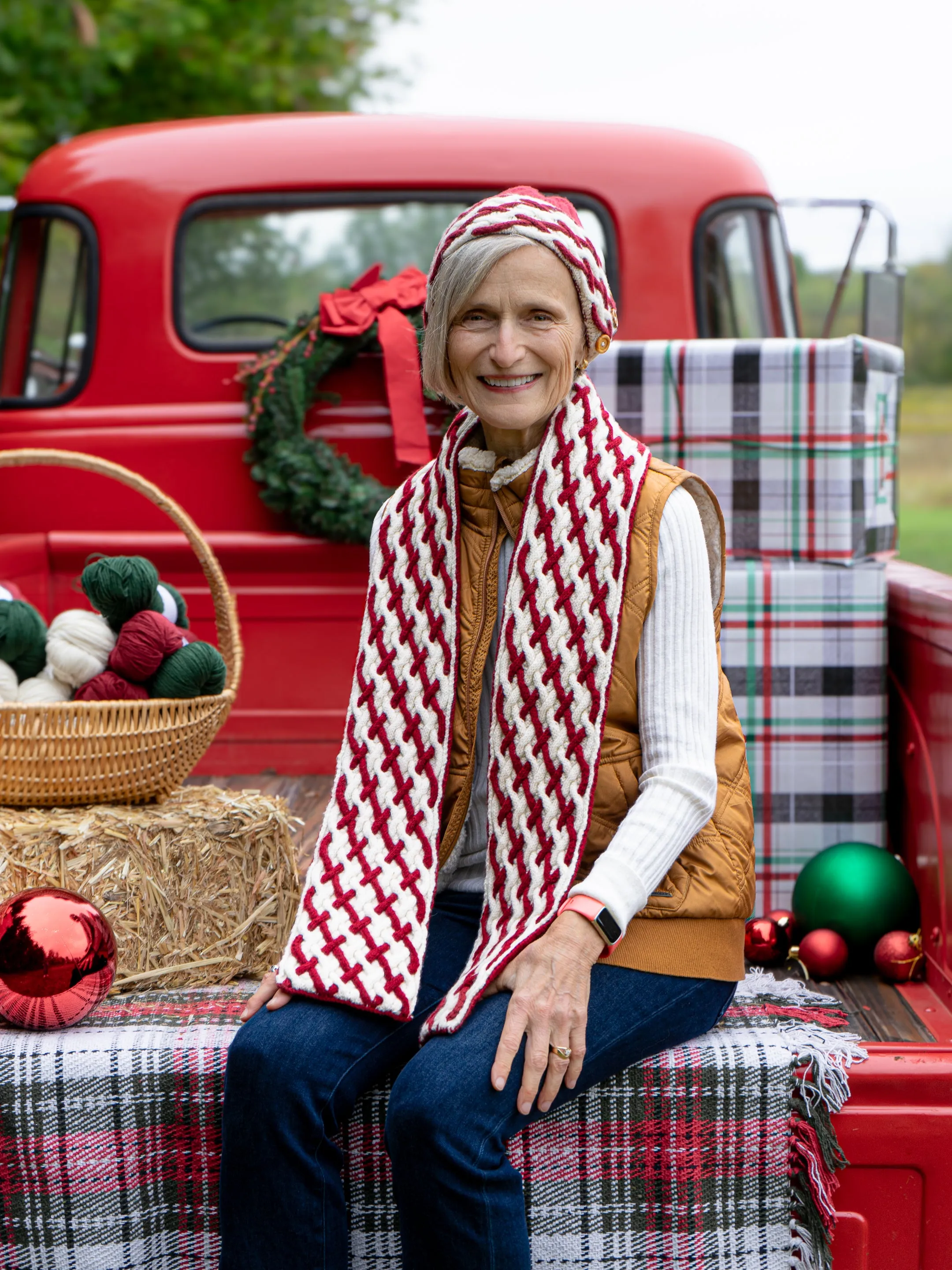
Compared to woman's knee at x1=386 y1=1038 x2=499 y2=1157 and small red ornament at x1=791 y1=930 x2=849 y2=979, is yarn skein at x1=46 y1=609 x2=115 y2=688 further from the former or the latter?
small red ornament at x1=791 y1=930 x2=849 y2=979

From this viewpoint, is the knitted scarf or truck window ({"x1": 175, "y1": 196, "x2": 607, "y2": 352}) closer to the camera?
the knitted scarf

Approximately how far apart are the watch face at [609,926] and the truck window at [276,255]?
2284 millimetres

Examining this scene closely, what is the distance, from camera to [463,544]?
6.17 feet

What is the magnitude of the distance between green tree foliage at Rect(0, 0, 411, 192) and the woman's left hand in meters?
7.46

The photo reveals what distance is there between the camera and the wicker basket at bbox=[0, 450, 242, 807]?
2.18 m

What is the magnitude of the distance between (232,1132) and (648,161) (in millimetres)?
2728

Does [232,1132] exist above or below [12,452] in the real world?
below

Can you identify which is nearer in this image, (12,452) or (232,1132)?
(232,1132)

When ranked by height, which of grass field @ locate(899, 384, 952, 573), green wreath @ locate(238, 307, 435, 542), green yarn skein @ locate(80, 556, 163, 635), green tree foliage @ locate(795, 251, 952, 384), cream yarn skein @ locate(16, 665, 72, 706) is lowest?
grass field @ locate(899, 384, 952, 573)

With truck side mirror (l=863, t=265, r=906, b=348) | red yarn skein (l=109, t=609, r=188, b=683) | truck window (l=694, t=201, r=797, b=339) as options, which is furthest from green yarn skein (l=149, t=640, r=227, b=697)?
truck side mirror (l=863, t=265, r=906, b=348)

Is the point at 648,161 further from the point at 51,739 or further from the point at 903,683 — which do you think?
the point at 51,739

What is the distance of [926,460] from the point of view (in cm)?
2531

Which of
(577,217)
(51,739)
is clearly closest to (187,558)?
(51,739)

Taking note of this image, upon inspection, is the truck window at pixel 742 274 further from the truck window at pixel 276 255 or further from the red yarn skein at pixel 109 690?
the red yarn skein at pixel 109 690
